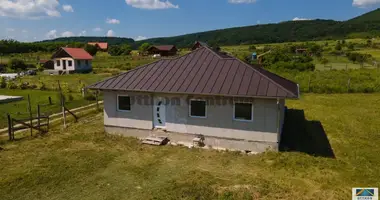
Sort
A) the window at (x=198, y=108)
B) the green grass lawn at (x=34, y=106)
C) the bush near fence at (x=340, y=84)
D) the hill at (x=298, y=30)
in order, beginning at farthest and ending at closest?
the hill at (x=298, y=30), the bush near fence at (x=340, y=84), the green grass lawn at (x=34, y=106), the window at (x=198, y=108)

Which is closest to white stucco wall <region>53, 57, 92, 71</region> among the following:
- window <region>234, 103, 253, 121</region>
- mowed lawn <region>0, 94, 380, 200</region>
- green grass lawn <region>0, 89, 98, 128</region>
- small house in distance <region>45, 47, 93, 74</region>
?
small house in distance <region>45, 47, 93, 74</region>

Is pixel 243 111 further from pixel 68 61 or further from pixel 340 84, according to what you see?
pixel 68 61

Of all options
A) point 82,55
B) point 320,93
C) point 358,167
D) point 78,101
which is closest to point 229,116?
point 358,167

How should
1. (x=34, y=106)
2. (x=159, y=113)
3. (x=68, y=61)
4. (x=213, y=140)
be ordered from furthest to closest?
(x=68, y=61)
(x=34, y=106)
(x=159, y=113)
(x=213, y=140)

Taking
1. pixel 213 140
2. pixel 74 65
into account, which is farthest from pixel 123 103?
pixel 74 65

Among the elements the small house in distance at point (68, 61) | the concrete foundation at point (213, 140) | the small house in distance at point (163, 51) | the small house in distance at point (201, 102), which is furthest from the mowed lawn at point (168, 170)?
the small house in distance at point (163, 51)

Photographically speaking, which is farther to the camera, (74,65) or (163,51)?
(163,51)

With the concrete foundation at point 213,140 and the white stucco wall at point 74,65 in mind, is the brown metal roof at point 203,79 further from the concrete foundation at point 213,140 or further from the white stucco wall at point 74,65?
the white stucco wall at point 74,65
